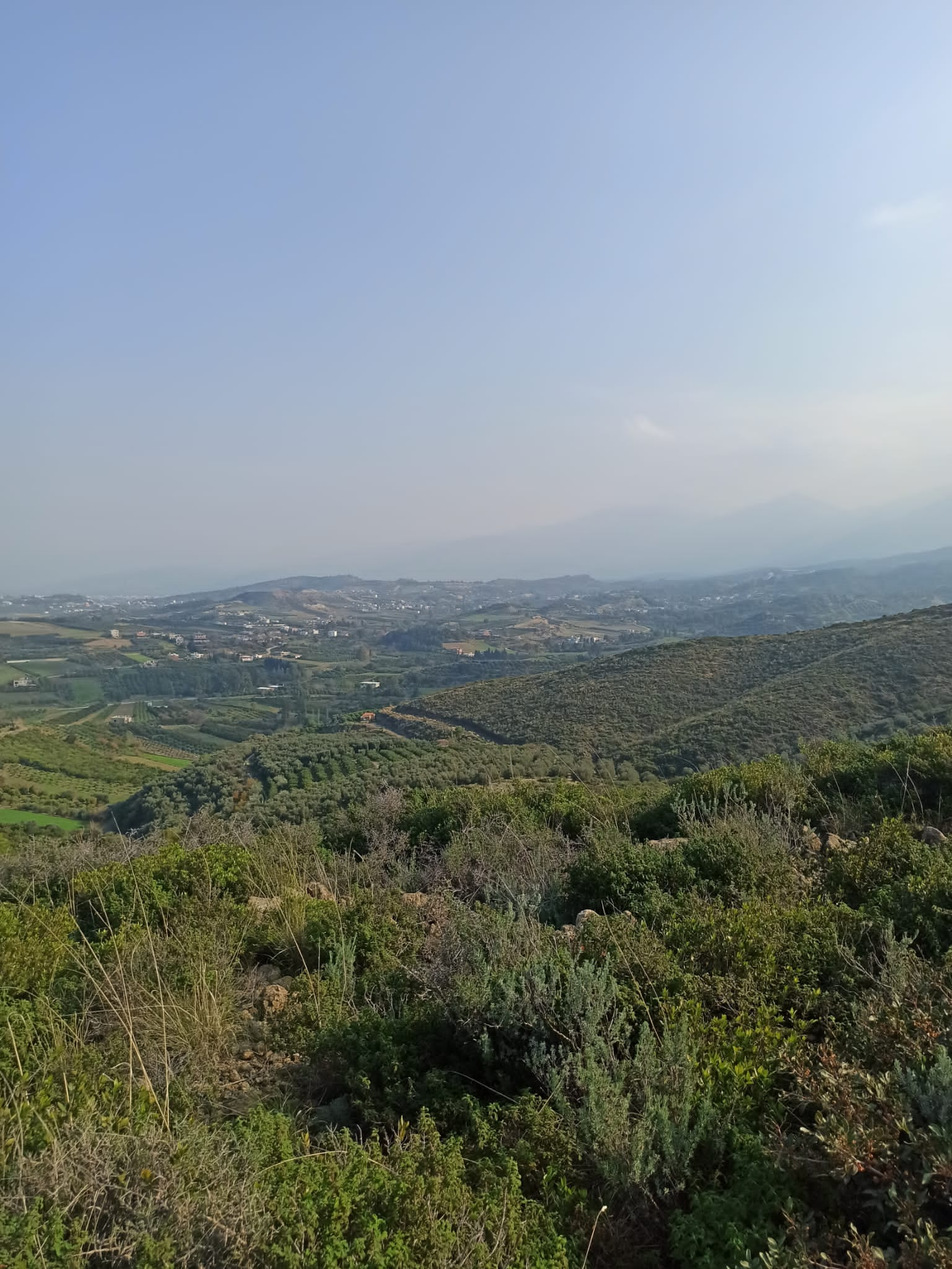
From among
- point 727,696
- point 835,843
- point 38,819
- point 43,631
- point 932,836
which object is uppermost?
point 43,631

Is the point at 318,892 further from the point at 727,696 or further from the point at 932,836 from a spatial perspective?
the point at 727,696

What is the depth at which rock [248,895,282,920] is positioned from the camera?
5.47 metres

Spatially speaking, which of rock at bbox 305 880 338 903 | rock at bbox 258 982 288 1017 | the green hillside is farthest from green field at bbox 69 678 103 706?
rock at bbox 258 982 288 1017

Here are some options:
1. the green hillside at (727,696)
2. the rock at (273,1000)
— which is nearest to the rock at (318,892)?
the rock at (273,1000)

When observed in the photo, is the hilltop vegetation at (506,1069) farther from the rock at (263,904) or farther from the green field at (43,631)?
the green field at (43,631)

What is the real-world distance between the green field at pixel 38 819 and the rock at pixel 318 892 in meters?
24.0

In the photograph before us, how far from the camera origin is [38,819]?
27.1 metres

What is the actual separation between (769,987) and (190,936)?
379 centimetres

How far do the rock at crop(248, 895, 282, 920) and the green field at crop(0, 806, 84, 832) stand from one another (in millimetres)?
24038

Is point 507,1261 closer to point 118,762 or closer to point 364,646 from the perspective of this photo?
point 118,762

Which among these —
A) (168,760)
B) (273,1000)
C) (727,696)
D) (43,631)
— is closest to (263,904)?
(273,1000)

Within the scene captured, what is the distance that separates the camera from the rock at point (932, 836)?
564 centimetres

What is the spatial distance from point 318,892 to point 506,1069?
3.58 metres

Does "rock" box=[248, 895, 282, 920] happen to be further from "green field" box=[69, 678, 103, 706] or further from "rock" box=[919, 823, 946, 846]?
"green field" box=[69, 678, 103, 706]
